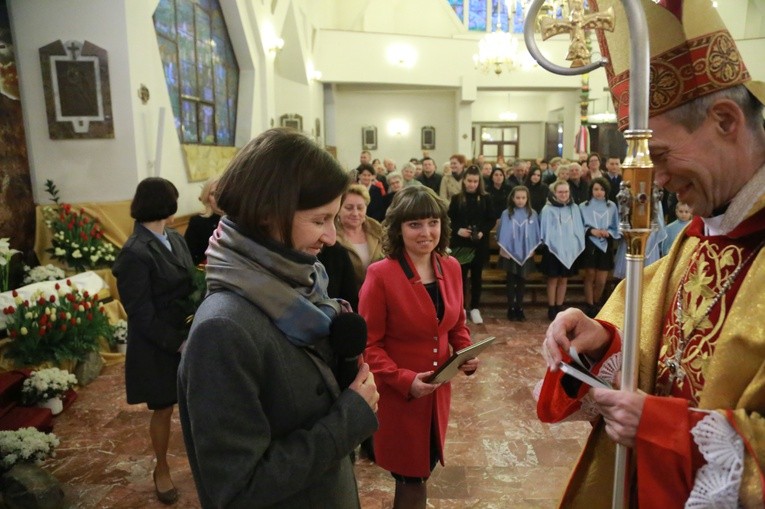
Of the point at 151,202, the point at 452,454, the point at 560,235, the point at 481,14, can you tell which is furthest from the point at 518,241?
the point at 481,14

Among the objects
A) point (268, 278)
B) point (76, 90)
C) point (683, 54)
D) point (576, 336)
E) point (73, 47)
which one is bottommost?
point (576, 336)

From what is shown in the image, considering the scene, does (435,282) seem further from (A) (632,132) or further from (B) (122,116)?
(B) (122,116)

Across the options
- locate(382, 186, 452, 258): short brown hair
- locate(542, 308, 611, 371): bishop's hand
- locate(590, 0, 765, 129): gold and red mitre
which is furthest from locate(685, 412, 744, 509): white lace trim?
locate(382, 186, 452, 258): short brown hair

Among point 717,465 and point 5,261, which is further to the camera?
point 5,261

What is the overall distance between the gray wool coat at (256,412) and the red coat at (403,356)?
958 millimetres

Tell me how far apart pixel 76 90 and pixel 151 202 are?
3.64m

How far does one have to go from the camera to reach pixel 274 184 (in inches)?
44.1

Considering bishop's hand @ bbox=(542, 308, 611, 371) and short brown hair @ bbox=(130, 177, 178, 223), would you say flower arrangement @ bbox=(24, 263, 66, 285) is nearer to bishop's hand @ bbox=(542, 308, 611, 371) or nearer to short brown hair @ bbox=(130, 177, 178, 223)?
short brown hair @ bbox=(130, 177, 178, 223)

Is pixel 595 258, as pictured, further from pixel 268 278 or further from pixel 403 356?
pixel 268 278

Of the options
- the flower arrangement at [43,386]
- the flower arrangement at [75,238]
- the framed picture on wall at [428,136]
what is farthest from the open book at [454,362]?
the framed picture on wall at [428,136]

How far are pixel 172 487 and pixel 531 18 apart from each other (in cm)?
290

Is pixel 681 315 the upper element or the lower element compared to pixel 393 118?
lower

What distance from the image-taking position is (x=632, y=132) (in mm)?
947

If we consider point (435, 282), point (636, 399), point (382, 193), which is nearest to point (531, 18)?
point (636, 399)
